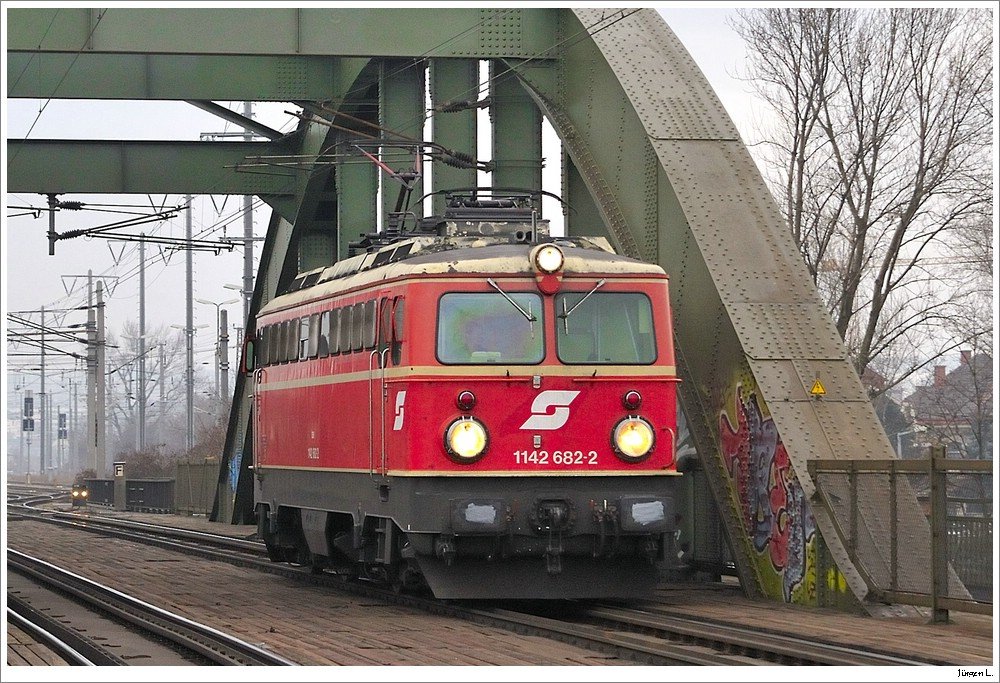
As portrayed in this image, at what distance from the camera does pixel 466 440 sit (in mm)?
14703

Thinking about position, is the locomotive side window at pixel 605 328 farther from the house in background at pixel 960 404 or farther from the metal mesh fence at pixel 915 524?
the house in background at pixel 960 404

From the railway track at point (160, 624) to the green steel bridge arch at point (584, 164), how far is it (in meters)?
5.52

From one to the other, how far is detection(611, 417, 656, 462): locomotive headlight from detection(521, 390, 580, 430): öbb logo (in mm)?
506

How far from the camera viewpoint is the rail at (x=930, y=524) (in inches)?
525

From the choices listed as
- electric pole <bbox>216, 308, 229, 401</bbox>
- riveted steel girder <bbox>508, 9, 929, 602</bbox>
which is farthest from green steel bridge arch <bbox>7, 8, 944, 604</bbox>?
electric pole <bbox>216, 308, 229, 401</bbox>

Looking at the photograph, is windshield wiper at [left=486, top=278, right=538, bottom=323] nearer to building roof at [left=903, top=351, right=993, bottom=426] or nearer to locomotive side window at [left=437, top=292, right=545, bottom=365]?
locomotive side window at [left=437, top=292, right=545, bottom=365]

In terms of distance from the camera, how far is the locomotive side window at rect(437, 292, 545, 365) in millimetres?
14930

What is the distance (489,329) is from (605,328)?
1107mm

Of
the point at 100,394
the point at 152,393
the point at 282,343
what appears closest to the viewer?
the point at 282,343

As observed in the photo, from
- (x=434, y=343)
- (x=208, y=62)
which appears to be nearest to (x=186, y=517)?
(x=208, y=62)

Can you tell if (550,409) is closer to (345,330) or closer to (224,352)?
(345,330)

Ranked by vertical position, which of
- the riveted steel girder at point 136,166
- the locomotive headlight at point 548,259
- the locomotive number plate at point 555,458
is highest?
the riveted steel girder at point 136,166

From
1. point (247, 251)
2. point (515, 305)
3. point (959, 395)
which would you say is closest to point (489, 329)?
point (515, 305)

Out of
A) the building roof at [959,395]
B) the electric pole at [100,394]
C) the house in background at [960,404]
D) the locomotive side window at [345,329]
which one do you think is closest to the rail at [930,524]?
the locomotive side window at [345,329]
